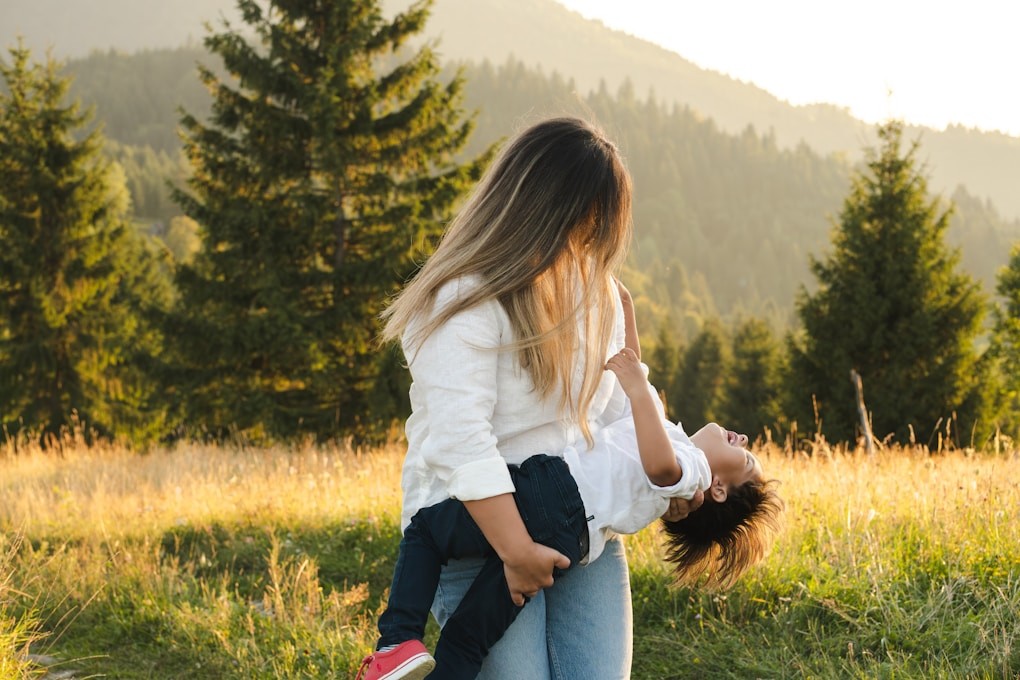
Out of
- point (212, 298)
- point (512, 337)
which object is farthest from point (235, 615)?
point (212, 298)

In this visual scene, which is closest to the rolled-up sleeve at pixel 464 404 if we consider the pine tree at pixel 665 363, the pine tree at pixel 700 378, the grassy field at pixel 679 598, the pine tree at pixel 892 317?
the grassy field at pixel 679 598

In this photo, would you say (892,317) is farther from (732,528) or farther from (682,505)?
(682,505)

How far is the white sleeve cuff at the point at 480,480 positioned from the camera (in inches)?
71.7

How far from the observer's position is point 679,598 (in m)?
3.94

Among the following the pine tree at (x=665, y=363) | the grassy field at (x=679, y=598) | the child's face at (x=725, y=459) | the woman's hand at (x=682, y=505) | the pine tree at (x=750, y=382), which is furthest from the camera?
the pine tree at (x=665, y=363)

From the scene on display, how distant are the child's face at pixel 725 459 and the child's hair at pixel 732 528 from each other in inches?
1.6

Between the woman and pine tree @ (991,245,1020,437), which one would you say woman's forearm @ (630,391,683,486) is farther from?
pine tree @ (991,245,1020,437)

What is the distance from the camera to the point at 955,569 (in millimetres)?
3588

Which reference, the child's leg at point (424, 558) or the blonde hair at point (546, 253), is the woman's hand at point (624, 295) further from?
the child's leg at point (424, 558)

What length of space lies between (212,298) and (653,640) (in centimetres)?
1175

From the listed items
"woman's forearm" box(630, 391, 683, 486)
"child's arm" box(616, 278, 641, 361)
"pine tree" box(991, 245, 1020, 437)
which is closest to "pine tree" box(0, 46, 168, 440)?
"child's arm" box(616, 278, 641, 361)

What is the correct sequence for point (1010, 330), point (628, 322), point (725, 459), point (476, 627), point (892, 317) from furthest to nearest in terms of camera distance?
point (1010, 330) → point (892, 317) → point (628, 322) → point (725, 459) → point (476, 627)

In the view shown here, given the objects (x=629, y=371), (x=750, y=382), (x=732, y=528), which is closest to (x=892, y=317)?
(x=750, y=382)

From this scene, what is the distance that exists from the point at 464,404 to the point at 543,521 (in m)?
0.36
